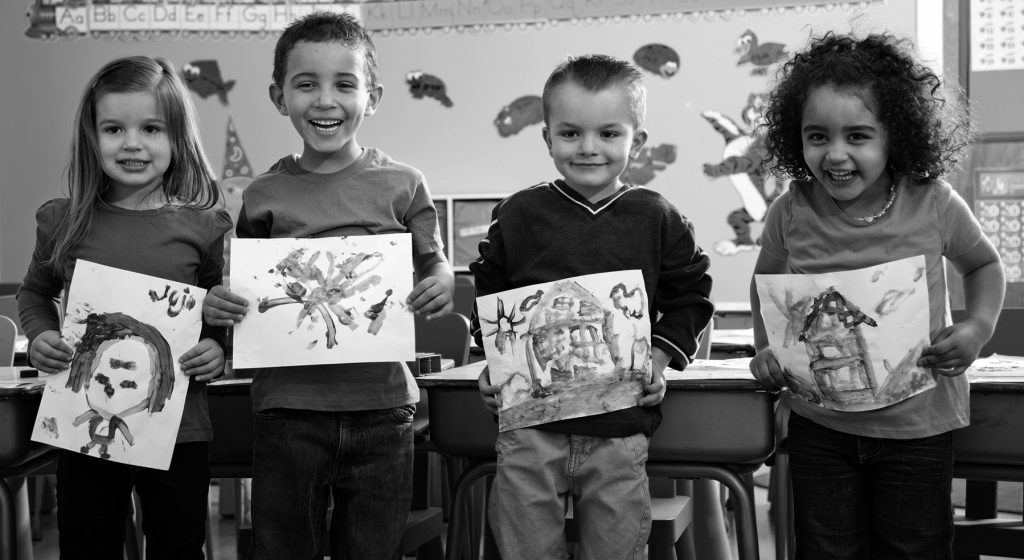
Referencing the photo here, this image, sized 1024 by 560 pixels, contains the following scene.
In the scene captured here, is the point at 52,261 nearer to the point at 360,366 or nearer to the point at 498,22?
the point at 360,366

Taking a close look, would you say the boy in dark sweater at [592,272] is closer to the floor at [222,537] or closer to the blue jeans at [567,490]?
the blue jeans at [567,490]

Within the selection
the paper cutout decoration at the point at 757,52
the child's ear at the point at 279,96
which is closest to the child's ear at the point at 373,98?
the child's ear at the point at 279,96

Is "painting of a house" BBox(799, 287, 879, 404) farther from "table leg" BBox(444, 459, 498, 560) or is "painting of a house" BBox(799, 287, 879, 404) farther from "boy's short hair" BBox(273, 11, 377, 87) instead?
"boy's short hair" BBox(273, 11, 377, 87)

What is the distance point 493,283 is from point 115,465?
71cm

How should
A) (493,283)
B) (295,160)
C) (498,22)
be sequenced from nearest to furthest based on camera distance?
(493,283) < (295,160) < (498,22)

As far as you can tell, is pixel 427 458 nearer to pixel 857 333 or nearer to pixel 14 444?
pixel 14 444

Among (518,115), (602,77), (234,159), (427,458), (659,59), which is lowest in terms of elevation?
(427,458)

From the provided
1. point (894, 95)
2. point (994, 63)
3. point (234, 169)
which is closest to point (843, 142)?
point (894, 95)

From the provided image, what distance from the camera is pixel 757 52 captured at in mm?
4910

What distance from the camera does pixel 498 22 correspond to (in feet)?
16.8

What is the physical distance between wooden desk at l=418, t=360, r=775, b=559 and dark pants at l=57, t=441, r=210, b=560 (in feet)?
1.42

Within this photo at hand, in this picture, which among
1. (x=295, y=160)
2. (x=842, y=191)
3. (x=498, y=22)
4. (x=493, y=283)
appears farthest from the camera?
(x=498, y=22)

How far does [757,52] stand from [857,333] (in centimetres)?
372

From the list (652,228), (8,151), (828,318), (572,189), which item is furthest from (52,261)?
(8,151)
